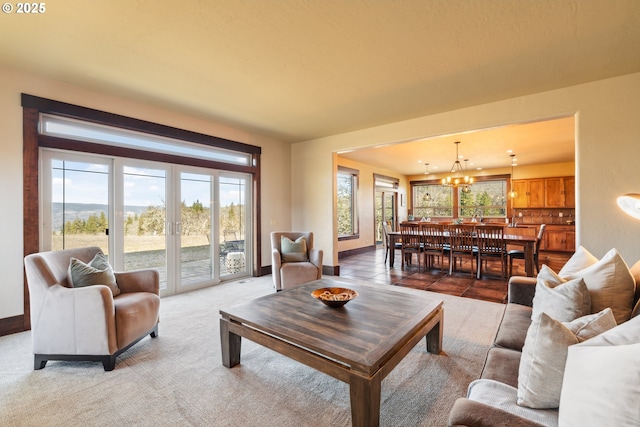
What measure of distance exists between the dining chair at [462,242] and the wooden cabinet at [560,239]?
4496 mm

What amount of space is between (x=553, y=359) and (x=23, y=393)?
3.07 m

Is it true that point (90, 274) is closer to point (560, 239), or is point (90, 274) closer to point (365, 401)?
point (365, 401)

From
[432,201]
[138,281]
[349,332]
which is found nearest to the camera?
[349,332]

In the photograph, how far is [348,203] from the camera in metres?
7.87

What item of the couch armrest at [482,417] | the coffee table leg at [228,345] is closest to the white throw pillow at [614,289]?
the couch armrest at [482,417]

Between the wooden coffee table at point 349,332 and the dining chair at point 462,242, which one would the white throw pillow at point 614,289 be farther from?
the dining chair at point 462,242

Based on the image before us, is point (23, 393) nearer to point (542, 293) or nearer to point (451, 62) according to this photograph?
point (542, 293)

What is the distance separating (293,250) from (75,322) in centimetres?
275

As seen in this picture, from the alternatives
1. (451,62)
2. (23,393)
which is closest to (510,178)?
(451,62)

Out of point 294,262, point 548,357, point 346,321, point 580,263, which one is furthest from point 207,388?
point 580,263

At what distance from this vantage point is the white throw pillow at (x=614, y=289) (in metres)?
1.51

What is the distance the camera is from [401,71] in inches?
115

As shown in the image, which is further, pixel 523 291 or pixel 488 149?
pixel 488 149

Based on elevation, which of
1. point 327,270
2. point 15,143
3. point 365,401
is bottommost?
point 327,270
